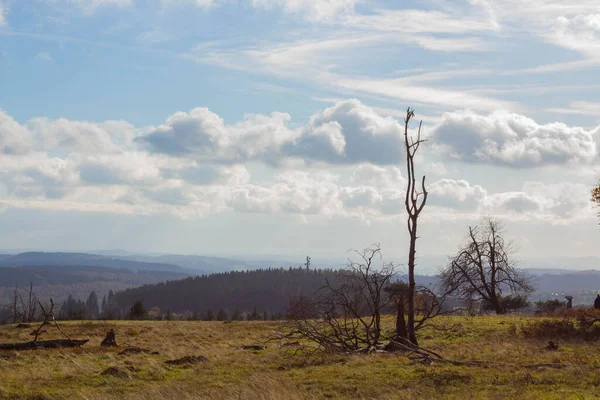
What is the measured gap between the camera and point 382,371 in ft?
58.1

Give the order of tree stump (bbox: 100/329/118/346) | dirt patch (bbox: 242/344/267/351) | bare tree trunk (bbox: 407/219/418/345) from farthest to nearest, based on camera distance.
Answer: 1. tree stump (bbox: 100/329/118/346)
2. dirt patch (bbox: 242/344/267/351)
3. bare tree trunk (bbox: 407/219/418/345)

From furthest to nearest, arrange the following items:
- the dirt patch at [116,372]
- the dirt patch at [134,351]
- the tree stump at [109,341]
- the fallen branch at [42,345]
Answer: the tree stump at [109,341] < the fallen branch at [42,345] < the dirt patch at [134,351] < the dirt patch at [116,372]

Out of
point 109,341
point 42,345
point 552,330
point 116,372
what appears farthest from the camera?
point 109,341

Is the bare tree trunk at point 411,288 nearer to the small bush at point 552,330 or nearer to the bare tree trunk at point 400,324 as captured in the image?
the bare tree trunk at point 400,324

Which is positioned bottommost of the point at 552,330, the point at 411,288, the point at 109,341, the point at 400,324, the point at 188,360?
the point at 109,341

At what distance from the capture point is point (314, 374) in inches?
Answer: 696

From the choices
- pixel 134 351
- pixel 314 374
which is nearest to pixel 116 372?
pixel 314 374

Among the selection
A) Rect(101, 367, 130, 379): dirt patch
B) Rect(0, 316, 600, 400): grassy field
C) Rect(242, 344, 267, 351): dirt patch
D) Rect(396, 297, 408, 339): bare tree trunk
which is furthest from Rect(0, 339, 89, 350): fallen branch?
Rect(396, 297, 408, 339): bare tree trunk

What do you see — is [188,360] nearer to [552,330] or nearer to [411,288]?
[411,288]

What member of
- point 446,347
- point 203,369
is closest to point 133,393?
point 203,369

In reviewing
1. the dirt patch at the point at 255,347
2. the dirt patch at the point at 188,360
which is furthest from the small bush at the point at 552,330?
the dirt patch at the point at 188,360

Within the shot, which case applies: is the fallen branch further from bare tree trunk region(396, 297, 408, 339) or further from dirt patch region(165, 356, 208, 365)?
bare tree trunk region(396, 297, 408, 339)

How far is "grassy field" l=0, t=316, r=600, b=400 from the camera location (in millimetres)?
14672

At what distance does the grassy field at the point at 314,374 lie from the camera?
14672 millimetres
